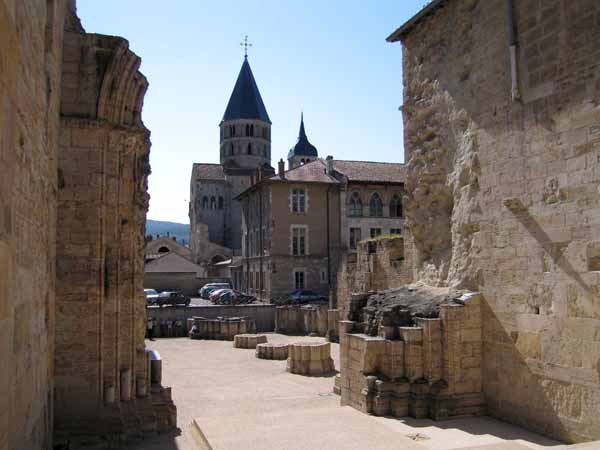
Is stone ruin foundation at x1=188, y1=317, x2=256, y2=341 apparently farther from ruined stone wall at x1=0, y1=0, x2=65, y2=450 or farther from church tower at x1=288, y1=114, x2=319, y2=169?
church tower at x1=288, y1=114, x2=319, y2=169

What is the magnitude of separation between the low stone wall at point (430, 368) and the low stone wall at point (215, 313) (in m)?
16.4

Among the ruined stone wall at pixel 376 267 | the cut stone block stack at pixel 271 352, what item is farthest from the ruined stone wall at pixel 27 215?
the ruined stone wall at pixel 376 267

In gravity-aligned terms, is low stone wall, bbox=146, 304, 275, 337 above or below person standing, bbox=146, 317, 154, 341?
above

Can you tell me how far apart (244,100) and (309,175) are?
33984 mm

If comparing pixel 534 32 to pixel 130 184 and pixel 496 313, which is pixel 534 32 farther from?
pixel 130 184

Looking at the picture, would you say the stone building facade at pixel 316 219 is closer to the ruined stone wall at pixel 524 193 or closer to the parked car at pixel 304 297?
the parked car at pixel 304 297

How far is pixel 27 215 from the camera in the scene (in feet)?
16.7

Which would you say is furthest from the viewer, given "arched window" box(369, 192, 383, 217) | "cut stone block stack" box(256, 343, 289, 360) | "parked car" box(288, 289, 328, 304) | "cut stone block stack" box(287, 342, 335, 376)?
"arched window" box(369, 192, 383, 217)

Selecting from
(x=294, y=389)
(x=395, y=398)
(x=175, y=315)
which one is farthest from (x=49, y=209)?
(x=175, y=315)

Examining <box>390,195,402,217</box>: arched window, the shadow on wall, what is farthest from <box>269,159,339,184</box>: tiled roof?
the shadow on wall

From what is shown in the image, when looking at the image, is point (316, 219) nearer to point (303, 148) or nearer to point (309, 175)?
point (309, 175)

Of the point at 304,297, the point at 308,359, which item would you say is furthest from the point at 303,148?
the point at 308,359

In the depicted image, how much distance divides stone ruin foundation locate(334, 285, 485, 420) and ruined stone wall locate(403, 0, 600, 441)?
11.5 inches

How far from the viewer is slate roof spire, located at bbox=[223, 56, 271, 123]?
6462 cm
